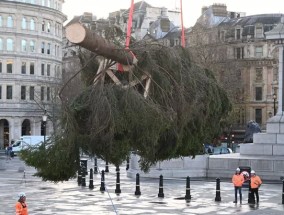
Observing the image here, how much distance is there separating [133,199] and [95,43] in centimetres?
1814

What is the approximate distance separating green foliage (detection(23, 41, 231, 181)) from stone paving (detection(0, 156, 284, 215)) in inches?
389

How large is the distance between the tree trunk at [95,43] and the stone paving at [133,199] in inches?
433

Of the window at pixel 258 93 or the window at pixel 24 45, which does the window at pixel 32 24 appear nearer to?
→ the window at pixel 24 45

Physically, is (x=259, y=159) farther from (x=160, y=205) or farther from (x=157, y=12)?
(x=157, y=12)

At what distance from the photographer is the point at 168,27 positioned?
105m

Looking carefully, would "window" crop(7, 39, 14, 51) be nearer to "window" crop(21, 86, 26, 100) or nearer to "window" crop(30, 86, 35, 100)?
"window" crop(21, 86, 26, 100)

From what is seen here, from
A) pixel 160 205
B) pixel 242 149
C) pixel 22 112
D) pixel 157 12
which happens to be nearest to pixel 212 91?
pixel 160 205

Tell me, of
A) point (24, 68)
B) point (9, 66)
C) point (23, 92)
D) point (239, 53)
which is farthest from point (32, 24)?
point (239, 53)

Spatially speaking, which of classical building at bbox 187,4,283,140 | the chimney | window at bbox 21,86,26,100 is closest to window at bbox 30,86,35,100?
window at bbox 21,86,26,100

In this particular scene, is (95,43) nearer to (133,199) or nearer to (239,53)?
(133,199)

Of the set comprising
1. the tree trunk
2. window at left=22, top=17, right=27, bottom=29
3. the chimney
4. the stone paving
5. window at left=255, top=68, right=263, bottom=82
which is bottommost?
the stone paving

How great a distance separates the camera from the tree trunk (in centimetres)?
830

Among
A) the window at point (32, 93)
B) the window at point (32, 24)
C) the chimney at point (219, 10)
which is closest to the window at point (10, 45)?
the window at point (32, 24)

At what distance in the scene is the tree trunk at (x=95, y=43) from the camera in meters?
8.30
